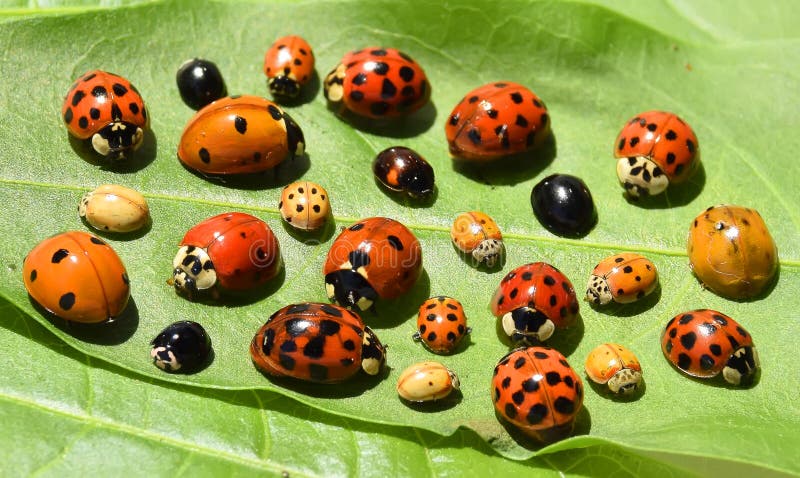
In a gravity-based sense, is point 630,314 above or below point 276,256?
below

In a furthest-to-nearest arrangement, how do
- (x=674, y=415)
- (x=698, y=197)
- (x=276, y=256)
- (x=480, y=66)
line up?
(x=480, y=66), (x=698, y=197), (x=276, y=256), (x=674, y=415)

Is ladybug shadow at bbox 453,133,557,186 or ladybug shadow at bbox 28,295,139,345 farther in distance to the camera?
ladybug shadow at bbox 453,133,557,186

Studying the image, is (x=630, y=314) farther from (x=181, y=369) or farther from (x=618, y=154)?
(x=181, y=369)

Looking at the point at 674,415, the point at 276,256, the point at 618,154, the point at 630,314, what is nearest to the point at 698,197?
the point at 618,154

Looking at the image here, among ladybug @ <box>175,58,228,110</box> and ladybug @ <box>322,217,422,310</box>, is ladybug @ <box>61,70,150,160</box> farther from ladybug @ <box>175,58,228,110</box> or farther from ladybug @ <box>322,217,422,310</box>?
ladybug @ <box>322,217,422,310</box>

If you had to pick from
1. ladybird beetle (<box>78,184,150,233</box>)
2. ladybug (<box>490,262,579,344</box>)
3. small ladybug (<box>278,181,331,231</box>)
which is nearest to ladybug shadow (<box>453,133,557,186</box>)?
ladybug (<box>490,262,579,344</box>)

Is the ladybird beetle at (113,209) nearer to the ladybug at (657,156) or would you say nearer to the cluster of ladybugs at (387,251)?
the cluster of ladybugs at (387,251)

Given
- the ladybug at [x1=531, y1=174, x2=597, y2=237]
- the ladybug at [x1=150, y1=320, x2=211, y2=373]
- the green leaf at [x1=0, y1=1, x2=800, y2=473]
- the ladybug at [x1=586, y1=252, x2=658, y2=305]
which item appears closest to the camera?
the ladybug at [x1=150, y1=320, x2=211, y2=373]

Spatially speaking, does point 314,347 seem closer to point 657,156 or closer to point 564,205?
point 564,205
